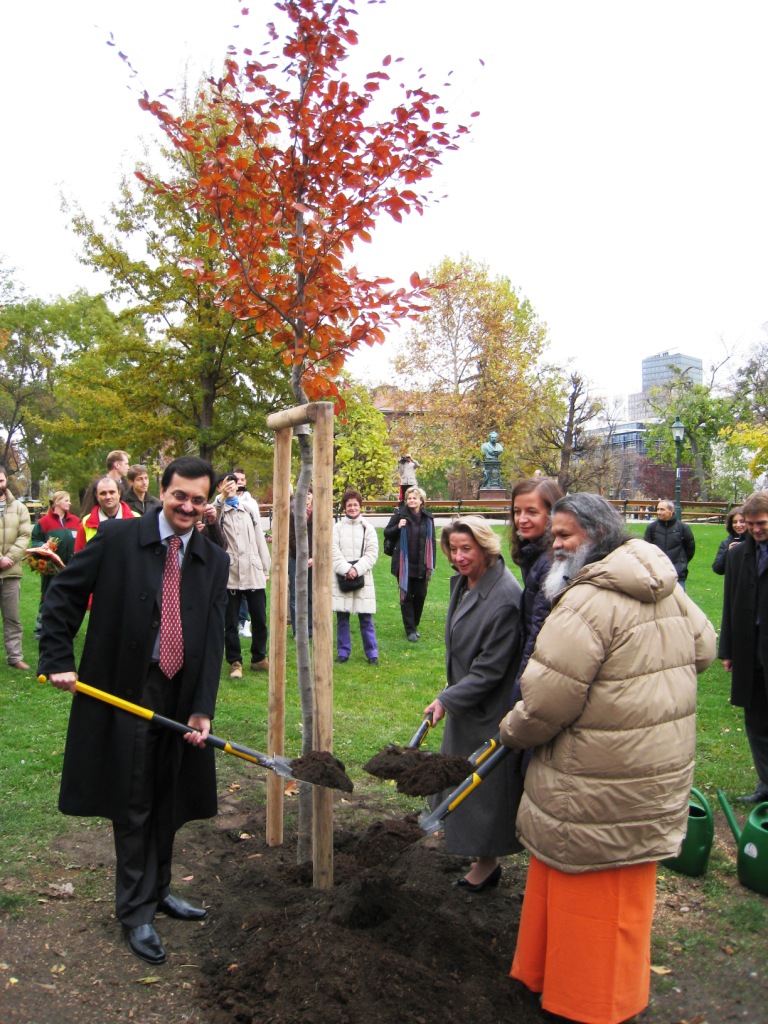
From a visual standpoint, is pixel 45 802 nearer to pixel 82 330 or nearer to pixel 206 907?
pixel 206 907

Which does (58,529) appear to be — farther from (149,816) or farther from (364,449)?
(364,449)

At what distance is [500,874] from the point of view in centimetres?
425

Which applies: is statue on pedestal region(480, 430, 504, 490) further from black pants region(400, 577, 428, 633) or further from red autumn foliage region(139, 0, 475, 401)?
red autumn foliage region(139, 0, 475, 401)

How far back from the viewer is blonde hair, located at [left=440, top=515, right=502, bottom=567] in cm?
387

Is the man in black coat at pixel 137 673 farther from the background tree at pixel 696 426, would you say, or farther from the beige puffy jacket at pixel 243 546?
the background tree at pixel 696 426

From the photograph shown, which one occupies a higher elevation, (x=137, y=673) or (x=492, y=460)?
(x=492, y=460)

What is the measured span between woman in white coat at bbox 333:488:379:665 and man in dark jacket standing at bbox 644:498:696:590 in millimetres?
4625

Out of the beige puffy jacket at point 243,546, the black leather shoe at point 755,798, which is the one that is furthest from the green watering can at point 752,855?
the beige puffy jacket at point 243,546

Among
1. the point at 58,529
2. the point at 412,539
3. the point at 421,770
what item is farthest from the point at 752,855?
the point at 58,529

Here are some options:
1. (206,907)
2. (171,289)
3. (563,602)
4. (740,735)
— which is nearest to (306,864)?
(206,907)

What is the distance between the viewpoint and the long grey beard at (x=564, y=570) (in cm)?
A: 316

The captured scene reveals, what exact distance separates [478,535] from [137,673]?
1.67 m

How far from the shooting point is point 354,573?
9328mm

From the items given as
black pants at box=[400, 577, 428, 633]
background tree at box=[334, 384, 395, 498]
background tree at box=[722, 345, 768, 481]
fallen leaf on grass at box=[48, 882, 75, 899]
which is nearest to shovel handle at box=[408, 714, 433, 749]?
fallen leaf on grass at box=[48, 882, 75, 899]
